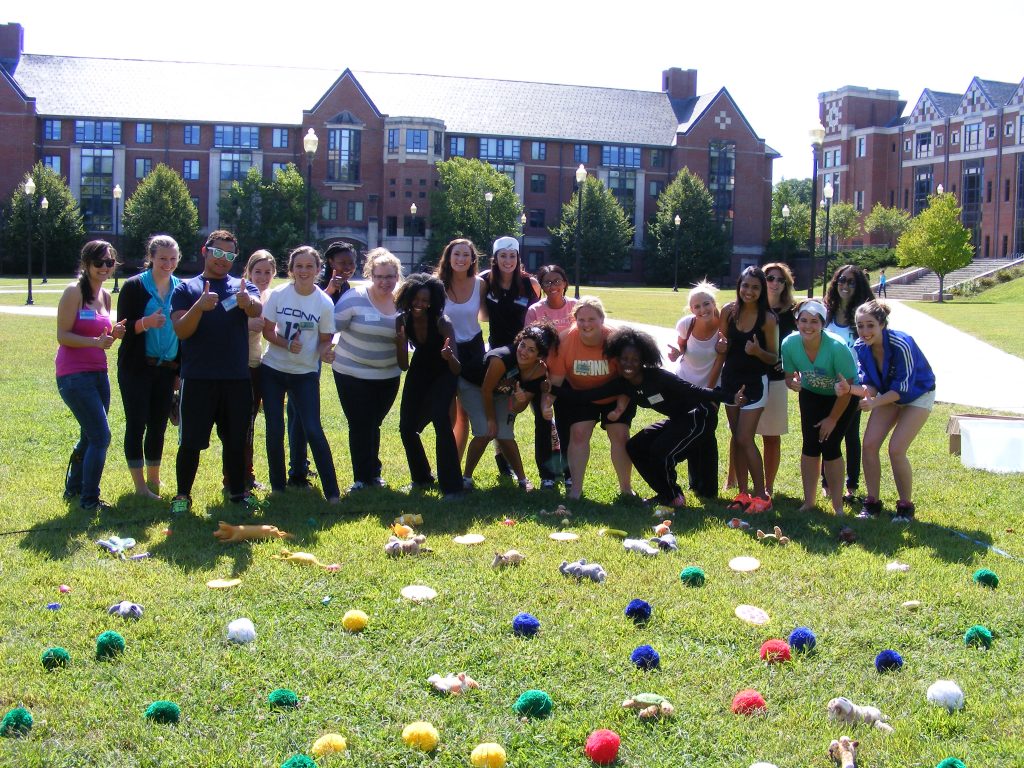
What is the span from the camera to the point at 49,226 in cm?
6462

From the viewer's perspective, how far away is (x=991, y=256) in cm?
7950

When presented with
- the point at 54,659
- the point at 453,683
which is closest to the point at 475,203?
the point at 54,659

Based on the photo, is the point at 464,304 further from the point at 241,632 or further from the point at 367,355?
the point at 241,632

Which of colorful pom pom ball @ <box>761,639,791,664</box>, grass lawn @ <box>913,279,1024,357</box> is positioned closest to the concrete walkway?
grass lawn @ <box>913,279,1024,357</box>

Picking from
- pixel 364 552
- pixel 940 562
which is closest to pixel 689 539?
pixel 940 562

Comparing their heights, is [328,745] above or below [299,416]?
below

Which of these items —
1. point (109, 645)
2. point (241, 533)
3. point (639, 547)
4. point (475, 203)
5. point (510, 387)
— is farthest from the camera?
point (475, 203)

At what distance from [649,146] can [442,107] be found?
16839 millimetres

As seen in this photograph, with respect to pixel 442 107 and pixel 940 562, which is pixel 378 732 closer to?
pixel 940 562

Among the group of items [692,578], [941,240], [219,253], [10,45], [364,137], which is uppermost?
[10,45]

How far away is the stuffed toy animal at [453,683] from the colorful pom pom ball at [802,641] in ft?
4.86

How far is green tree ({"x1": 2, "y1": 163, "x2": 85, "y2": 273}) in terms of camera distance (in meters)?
64.1

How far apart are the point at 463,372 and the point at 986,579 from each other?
13.4ft

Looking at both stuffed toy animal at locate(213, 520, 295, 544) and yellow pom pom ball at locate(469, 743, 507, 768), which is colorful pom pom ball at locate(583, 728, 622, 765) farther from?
stuffed toy animal at locate(213, 520, 295, 544)
